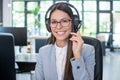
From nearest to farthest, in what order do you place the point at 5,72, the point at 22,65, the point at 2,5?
the point at 5,72
the point at 22,65
the point at 2,5

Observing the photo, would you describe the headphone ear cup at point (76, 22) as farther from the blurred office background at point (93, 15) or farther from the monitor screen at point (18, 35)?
the blurred office background at point (93, 15)

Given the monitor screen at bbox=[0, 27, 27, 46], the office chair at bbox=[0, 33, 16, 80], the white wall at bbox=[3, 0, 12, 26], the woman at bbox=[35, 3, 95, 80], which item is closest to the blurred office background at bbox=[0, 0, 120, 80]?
the white wall at bbox=[3, 0, 12, 26]

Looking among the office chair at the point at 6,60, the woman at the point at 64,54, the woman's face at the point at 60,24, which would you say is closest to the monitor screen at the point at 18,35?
the office chair at the point at 6,60

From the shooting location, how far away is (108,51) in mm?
12820

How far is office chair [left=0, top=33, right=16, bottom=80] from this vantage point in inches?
66.6

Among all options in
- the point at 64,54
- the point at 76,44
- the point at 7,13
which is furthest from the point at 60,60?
the point at 7,13

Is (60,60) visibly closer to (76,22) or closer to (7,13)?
(76,22)

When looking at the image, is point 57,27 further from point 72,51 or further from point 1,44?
point 1,44

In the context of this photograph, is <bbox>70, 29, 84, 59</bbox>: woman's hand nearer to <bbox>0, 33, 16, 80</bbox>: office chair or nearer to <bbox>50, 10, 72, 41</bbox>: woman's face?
<bbox>50, 10, 72, 41</bbox>: woman's face

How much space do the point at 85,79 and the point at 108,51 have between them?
38.1 ft

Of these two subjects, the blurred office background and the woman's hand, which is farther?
the blurred office background

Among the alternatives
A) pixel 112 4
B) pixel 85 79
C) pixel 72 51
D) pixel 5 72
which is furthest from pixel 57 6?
pixel 112 4

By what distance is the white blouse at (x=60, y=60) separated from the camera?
157cm

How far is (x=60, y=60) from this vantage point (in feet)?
5.21
